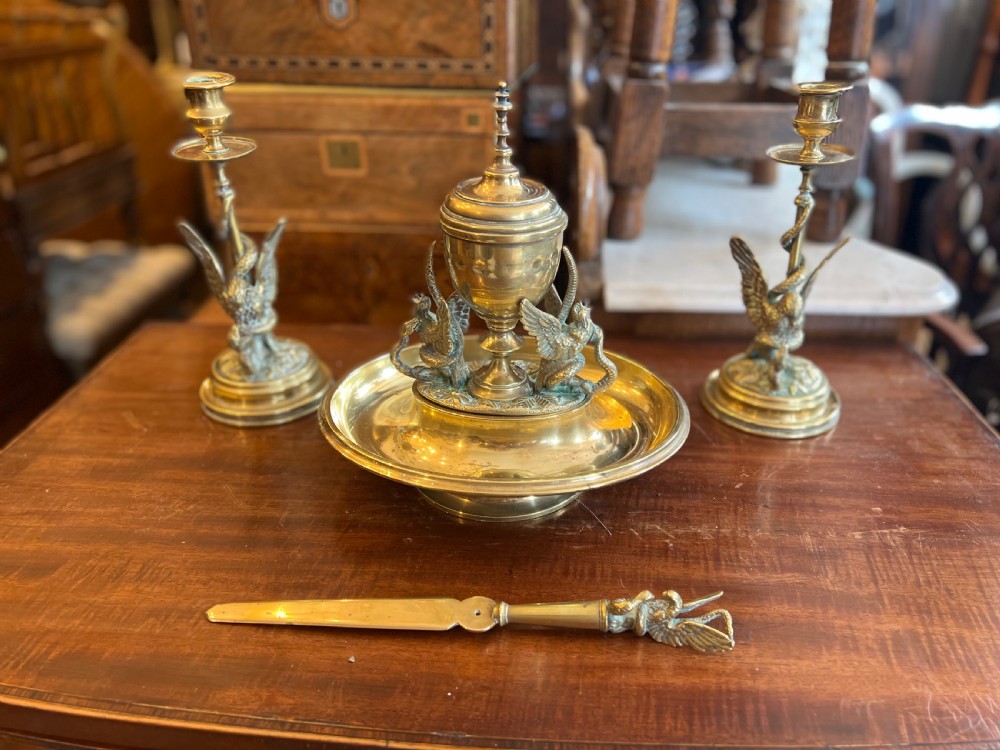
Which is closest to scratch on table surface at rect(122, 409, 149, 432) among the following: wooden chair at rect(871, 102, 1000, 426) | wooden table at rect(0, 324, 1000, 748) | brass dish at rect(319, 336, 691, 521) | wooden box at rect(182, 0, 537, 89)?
wooden table at rect(0, 324, 1000, 748)

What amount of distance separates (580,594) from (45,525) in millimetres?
490

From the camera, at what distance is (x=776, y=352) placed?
0.87 metres

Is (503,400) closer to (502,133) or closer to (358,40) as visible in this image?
(502,133)

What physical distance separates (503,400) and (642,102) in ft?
1.87

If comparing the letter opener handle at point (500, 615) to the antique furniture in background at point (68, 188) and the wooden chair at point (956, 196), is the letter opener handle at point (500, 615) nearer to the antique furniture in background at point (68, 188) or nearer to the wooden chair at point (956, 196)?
the wooden chair at point (956, 196)

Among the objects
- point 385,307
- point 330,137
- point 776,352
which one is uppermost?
A: point 330,137

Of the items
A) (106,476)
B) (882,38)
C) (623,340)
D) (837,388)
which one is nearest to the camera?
(106,476)

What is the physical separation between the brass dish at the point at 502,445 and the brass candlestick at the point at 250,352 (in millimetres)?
119

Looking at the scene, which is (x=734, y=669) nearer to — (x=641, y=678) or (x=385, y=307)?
(x=641, y=678)

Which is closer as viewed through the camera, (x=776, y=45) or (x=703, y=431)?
(x=703, y=431)

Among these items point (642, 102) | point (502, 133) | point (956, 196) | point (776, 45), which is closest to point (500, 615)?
point (502, 133)

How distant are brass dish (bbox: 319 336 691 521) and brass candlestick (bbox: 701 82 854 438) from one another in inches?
5.0

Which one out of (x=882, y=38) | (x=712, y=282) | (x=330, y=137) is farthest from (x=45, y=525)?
(x=882, y=38)

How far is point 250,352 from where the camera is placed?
89 cm
